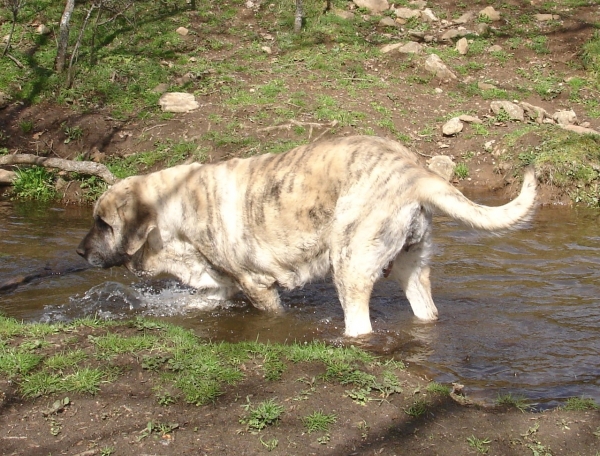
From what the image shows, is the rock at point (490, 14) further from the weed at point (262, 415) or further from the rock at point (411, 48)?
the weed at point (262, 415)

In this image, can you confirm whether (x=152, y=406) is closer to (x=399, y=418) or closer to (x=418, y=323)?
(x=399, y=418)

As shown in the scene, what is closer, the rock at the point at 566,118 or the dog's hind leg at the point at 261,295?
the dog's hind leg at the point at 261,295

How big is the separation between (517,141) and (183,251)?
6804 millimetres

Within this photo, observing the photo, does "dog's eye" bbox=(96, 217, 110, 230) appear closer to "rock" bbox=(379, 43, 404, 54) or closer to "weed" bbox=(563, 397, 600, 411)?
"weed" bbox=(563, 397, 600, 411)

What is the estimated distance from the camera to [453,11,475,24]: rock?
16.3 m

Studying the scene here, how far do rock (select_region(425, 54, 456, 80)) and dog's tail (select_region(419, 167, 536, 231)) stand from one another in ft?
30.3

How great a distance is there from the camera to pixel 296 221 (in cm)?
569

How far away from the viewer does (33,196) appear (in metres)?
10.3

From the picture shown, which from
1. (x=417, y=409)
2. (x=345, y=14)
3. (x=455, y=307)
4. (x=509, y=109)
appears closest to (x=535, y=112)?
(x=509, y=109)

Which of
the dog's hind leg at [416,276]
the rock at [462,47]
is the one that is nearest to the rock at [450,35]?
the rock at [462,47]

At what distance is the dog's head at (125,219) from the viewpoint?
6.21 m

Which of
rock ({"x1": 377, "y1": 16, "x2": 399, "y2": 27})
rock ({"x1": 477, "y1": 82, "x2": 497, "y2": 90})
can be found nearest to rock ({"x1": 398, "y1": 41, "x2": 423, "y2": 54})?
rock ({"x1": 377, "y1": 16, "x2": 399, "y2": 27})

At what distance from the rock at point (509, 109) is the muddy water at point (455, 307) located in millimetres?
3696

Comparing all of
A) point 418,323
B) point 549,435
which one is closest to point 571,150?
point 418,323
